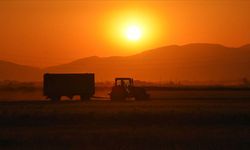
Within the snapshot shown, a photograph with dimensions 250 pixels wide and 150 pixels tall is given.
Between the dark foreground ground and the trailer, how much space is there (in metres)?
23.0

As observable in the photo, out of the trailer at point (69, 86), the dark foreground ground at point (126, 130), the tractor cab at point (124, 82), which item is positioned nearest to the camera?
the dark foreground ground at point (126, 130)

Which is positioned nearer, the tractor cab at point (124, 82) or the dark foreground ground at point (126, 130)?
the dark foreground ground at point (126, 130)

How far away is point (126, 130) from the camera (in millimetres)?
26578

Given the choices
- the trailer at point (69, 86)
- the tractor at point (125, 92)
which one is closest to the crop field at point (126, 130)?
the tractor at point (125, 92)

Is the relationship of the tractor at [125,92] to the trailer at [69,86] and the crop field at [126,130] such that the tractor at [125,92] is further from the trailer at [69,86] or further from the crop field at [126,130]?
the crop field at [126,130]

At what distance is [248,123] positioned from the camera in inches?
1201

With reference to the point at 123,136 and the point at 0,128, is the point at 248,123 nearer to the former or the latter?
the point at 123,136

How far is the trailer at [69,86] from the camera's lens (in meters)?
58.4

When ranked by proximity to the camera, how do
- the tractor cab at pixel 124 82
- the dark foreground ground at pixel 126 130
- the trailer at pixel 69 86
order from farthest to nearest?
the trailer at pixel 69 86 < the tractor cab at pixel 124 82 < the dark foreground ground at pixel 126 130

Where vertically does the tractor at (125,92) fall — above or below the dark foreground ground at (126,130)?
above

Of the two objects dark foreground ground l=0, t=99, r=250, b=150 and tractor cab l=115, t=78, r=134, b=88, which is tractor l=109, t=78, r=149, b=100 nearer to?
tractor cab l=115, t=78, r=134, b=88

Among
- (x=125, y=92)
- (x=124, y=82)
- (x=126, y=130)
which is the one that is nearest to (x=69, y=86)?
(x=124, y=82)

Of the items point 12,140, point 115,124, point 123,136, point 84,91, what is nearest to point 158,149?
point 123,136

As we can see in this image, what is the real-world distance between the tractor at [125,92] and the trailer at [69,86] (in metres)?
4.77
